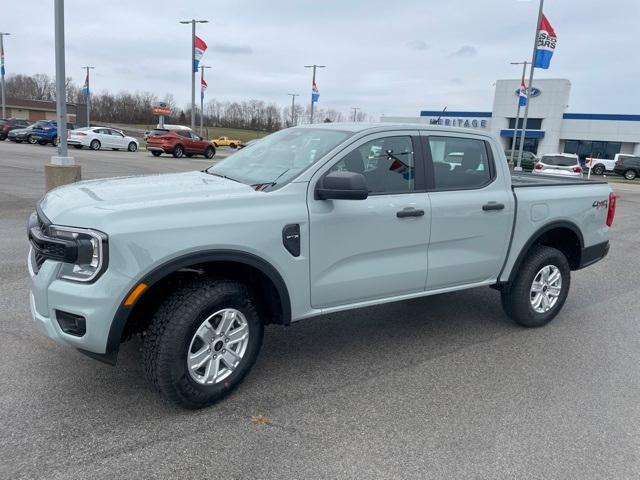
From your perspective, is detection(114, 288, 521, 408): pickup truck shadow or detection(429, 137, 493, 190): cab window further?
detection(429, 137, 493, 190): cab window

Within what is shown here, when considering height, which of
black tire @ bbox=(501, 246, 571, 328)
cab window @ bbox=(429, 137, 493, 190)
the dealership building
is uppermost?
the dealership building

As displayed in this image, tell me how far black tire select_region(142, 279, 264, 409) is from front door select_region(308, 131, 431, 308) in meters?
0.64

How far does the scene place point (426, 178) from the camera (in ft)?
14.2

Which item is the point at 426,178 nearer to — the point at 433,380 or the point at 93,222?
the point at 433,380

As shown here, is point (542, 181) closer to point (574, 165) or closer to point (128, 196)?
point (128, 196)

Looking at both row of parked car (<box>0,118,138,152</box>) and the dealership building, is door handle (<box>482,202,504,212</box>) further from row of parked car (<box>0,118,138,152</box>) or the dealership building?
the dealership building

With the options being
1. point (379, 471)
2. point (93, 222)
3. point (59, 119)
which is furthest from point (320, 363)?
point (59, 119)

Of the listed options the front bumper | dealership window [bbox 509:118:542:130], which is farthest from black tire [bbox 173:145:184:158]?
dealership window [bbox 509:118:542:130]

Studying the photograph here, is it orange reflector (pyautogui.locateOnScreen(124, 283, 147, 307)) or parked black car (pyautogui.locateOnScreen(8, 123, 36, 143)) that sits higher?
parked black car (pyautogui.locateOnScreen(8, 123, 36, 143))

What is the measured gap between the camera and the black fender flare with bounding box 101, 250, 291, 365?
3.03 metres

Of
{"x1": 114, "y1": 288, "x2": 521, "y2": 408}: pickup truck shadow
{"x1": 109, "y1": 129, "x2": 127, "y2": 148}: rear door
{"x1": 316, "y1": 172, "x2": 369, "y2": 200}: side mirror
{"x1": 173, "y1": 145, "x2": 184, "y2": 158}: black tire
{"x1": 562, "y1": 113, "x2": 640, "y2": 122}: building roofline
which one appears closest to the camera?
{"x1": 316, "y1": 172, "x2": 369, "y2": 200}: side mirror

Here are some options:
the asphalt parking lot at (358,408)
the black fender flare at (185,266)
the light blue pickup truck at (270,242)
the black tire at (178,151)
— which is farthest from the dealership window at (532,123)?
the black fender flare at (185,266)

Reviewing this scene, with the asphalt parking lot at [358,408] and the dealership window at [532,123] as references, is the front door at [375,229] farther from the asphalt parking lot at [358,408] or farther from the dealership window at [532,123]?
the dealership window at [532,123]

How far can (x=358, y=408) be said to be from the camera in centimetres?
355
